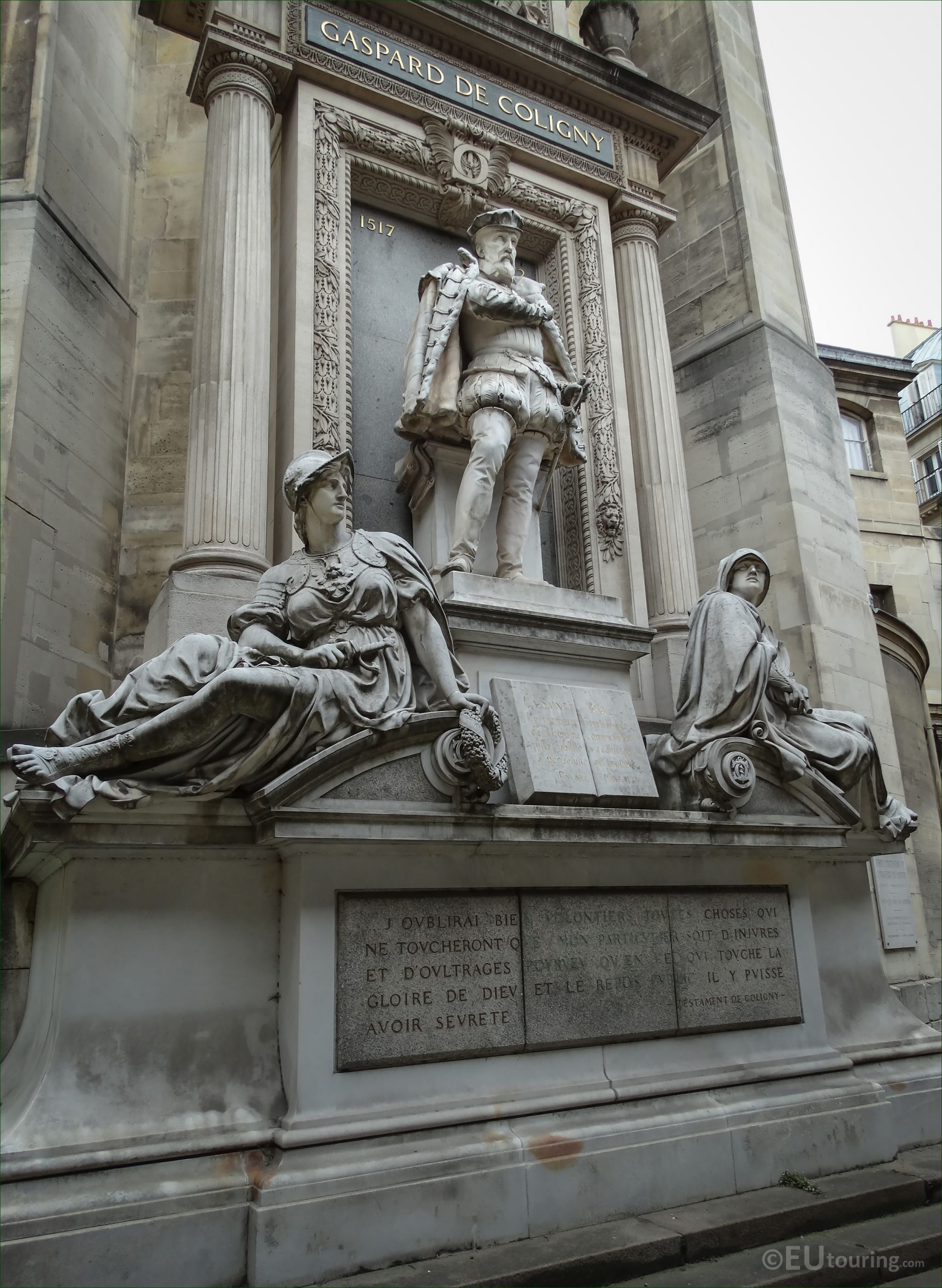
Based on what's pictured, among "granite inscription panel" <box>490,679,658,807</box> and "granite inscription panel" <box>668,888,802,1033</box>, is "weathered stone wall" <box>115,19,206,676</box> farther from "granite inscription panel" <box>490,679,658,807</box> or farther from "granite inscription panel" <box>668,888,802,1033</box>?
"granite inscription panel" <box>668,888,802,1033</box>

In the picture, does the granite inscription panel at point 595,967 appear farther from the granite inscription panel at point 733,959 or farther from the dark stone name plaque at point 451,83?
the dark stone name plaque at point 451,83

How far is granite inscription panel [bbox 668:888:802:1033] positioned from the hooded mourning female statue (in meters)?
0.91

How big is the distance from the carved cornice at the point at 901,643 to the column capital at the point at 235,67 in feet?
32.5

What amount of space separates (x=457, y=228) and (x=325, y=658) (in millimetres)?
7299

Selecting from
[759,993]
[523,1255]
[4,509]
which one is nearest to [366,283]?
[4,509]

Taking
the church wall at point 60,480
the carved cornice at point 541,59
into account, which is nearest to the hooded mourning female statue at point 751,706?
the church wall at point 60,480

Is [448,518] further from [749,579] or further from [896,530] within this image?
Answer: [896,530]

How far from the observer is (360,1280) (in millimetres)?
4535

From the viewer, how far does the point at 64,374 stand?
31.4ft

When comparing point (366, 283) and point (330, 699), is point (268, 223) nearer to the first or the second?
point (366, 283)

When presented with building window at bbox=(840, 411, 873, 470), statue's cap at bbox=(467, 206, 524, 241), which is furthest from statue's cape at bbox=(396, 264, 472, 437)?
building window at bbox=(840, 411, 873, 470)

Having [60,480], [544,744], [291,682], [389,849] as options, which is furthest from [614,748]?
[60,480]

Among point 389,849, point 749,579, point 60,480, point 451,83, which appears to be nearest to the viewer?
point 389,849

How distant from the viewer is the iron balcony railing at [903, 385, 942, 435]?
36844mm
